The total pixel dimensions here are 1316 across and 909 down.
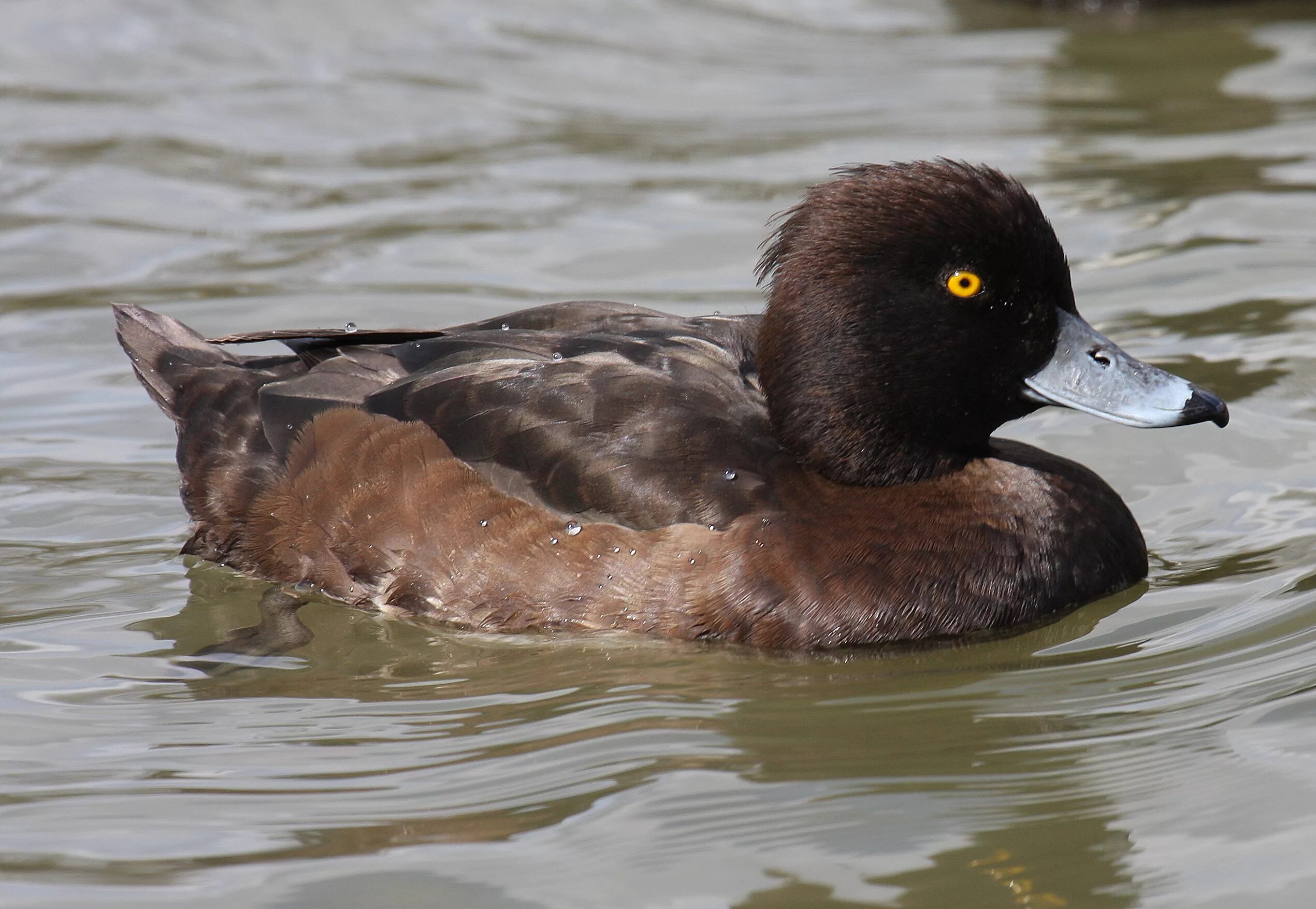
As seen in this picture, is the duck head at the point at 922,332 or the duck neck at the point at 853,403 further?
the duck neck at the point at 853,403

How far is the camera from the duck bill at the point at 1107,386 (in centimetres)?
487

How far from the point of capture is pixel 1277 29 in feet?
37.6

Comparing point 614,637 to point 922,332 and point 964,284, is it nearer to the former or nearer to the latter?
point 922,332

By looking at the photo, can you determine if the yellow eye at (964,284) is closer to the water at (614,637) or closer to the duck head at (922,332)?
the duck head at (922,332)

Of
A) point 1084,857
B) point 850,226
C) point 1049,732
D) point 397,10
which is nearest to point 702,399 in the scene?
point 850,226

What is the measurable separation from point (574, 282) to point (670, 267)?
48 cm

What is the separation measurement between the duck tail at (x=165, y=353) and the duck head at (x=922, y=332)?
198cm

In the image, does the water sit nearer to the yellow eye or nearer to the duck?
the duck

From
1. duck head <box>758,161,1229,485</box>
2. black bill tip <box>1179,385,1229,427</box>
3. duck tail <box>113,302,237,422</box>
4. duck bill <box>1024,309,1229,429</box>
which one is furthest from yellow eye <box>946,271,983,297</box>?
duck tail <box>113,302,237,422</box>

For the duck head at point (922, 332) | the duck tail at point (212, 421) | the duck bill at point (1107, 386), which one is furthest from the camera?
the duck tail at point (212, 421)

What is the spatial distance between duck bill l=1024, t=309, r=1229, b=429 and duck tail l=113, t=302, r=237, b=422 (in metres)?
2.66

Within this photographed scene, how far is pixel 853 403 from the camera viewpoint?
493 centimetres

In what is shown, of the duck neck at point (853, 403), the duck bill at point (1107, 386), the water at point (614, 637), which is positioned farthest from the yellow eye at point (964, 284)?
the water at point (614, 637)

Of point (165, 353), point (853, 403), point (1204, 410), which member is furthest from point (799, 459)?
point (165, 353)
